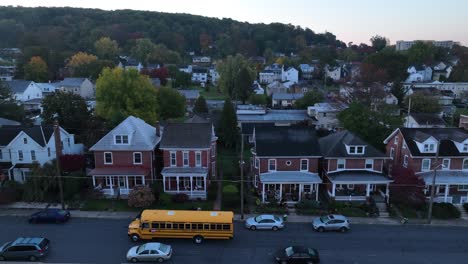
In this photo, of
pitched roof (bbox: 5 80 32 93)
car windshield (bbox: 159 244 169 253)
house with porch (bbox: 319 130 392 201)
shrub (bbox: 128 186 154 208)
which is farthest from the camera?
pitched roof (bbox: 5 80 32 93)

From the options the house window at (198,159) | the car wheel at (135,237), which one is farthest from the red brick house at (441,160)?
the car wheel at (135,237)

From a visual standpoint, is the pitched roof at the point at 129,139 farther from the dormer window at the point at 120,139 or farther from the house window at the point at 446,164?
the house window at the point at 446,164

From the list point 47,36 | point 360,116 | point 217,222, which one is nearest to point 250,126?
point 360,116

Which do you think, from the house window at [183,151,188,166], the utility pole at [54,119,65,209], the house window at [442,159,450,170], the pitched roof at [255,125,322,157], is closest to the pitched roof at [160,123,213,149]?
the house window at [183,151,188,166]

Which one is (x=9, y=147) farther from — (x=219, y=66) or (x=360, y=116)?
(x=219, y=66)

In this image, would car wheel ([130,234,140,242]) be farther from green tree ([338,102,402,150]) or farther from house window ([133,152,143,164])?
green tree ([338,102,402,150])

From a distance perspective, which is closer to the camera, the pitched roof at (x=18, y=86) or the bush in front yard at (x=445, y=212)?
the bush in front yard at (x=445, y=212)

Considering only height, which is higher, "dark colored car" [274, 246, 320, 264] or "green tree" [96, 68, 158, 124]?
"green tree" [96, 68, 158, 124]
